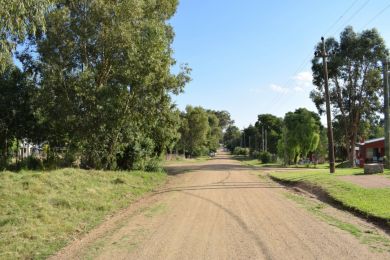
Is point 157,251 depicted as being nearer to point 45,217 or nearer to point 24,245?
point 24,245

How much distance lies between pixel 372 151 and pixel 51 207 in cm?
5221

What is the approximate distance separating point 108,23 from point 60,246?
18.5 m

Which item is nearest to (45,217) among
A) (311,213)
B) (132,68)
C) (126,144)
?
(311,213)

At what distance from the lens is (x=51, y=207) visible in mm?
13109

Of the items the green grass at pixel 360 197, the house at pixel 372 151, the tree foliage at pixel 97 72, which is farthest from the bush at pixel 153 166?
the house at pixel 372 151

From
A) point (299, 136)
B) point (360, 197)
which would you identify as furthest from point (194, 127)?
point (360, 197)

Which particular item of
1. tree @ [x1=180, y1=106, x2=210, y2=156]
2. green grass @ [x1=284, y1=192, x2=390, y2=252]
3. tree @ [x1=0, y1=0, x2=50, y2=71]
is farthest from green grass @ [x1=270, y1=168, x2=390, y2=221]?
tree @ [x1=180, y1=106, x2=210, y2=156]

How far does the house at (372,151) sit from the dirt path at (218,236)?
1686 inches

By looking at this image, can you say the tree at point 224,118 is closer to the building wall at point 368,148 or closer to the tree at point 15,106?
the building wall at point 368,148

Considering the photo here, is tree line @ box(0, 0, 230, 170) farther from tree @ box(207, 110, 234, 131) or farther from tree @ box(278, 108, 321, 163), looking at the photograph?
tree @ box(207, 110, 234, 131)

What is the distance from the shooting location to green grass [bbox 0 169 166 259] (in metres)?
9.53

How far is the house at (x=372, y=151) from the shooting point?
53188 millimetres

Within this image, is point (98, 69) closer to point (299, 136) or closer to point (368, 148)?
point (299, 136)

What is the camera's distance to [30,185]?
15086 mm
